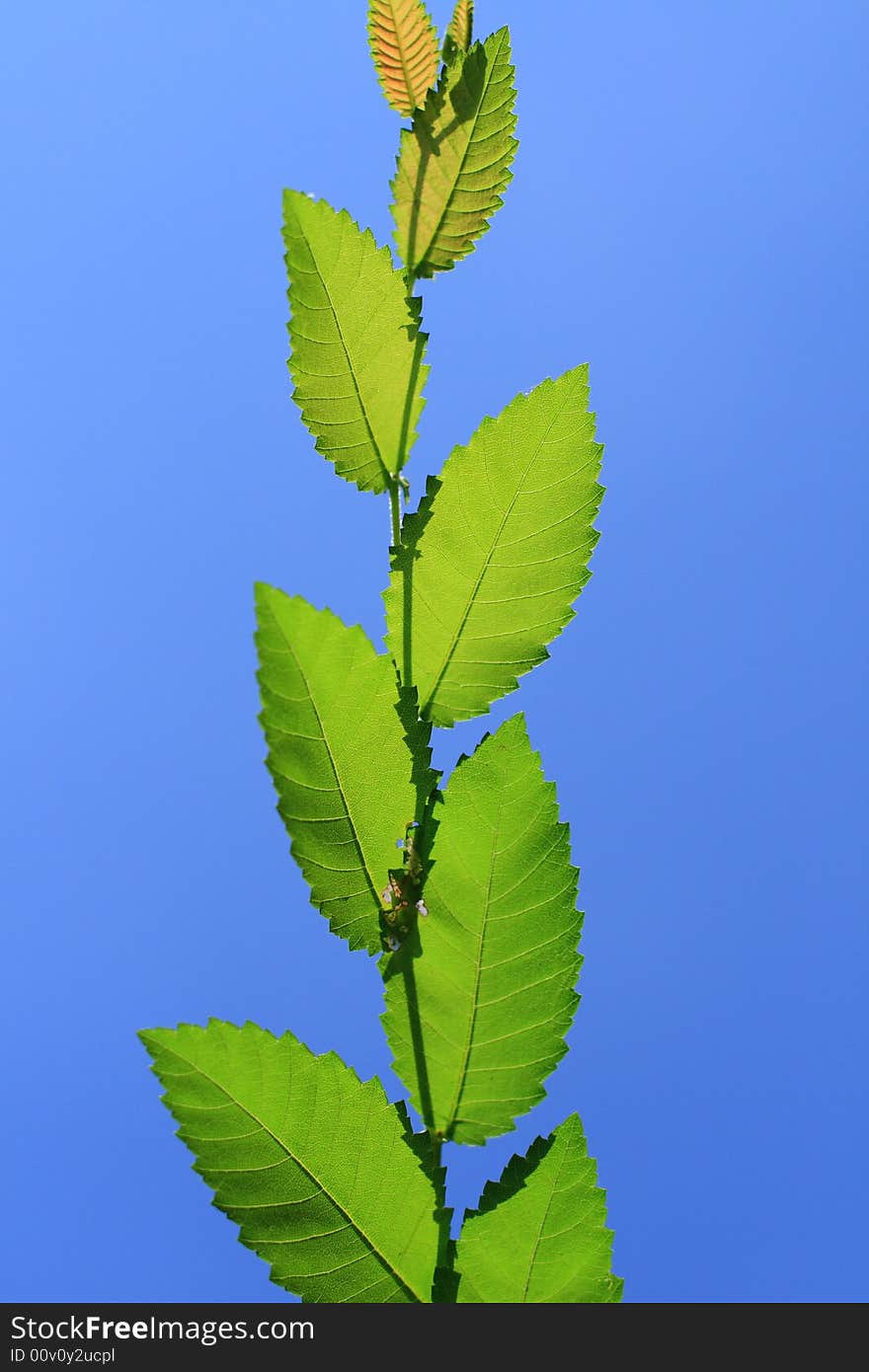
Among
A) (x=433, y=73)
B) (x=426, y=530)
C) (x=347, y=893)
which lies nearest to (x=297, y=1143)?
(x=347, y=893)

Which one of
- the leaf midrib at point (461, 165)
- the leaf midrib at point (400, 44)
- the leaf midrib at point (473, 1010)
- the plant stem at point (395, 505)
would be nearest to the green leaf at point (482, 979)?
the leaf midrib at point (473, 1010)

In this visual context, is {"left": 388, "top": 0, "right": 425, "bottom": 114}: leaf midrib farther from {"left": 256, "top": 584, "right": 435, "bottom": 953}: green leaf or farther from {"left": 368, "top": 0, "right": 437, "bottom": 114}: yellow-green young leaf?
{"left": 256, "top": 584, "right": 435, "bottom": 953}: green leaf

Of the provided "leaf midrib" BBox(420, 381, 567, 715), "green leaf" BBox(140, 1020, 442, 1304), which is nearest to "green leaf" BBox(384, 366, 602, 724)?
"leaf midrib" BBox(420, 381, 567, 715)

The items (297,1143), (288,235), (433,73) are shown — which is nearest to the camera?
(297,1143)

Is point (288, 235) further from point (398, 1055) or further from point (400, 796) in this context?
point (398, 1055)

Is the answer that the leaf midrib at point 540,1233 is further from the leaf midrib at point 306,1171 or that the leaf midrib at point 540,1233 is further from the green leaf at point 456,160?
the green leaf at point 456,160

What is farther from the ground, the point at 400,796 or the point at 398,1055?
the point at 400,796
